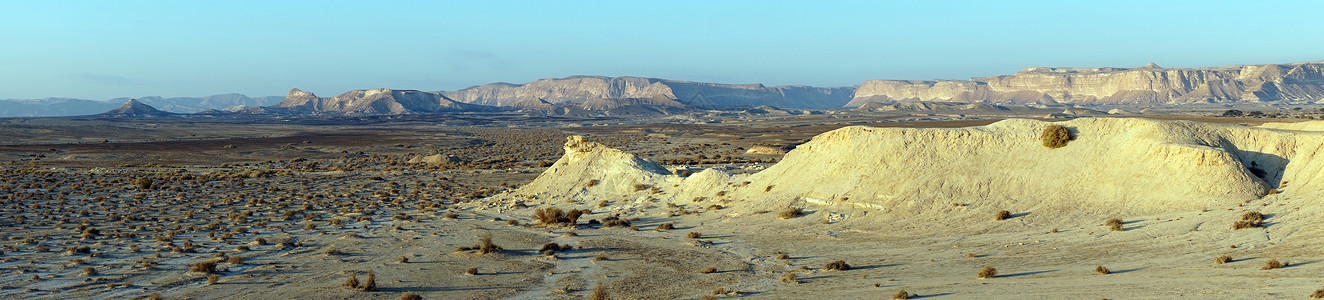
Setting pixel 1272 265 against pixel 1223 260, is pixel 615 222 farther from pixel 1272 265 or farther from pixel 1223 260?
pixel 1272 265

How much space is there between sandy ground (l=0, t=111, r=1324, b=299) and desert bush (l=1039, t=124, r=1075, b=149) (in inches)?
205

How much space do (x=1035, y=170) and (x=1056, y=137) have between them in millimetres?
2036

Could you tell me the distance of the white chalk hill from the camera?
2684cm

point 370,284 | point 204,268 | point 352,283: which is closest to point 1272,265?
point 370,284

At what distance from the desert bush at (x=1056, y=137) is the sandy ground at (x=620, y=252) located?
17.1 feet

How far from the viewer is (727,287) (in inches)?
766

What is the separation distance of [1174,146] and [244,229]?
2998 cm

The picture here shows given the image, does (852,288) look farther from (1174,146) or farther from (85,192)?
(85,192)

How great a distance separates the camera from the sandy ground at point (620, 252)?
60.3ft

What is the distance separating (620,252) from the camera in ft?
83.0

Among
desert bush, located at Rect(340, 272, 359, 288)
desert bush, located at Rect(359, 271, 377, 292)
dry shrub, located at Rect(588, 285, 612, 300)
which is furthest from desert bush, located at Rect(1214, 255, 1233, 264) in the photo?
desert bush, located at Rect(340, 272, 359, 288)

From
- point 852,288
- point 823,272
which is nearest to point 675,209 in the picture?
point 823,272

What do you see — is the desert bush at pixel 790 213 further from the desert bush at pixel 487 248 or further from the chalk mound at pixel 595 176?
the desert bush at pixel 487 248

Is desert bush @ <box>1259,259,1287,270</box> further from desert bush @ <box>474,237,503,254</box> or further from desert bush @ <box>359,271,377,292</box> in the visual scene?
desert bush @ <box>474,237,503,254</box>
